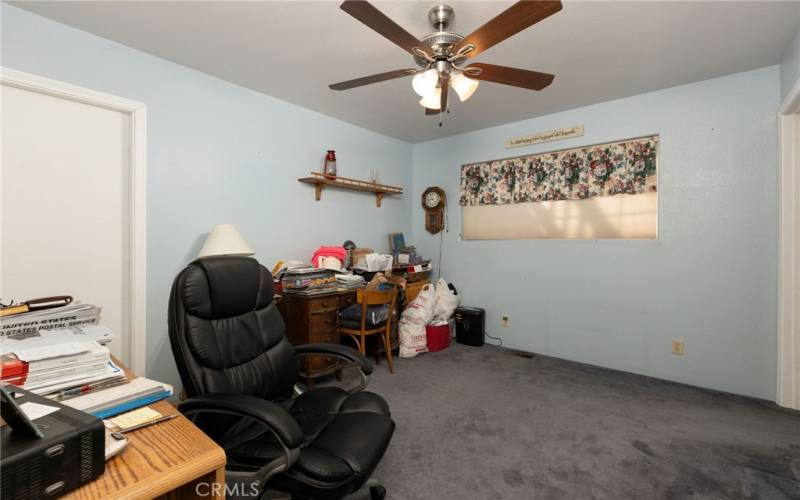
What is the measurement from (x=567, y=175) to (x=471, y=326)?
1.86 meters

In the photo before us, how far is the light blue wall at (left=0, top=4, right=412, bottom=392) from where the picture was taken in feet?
6.95

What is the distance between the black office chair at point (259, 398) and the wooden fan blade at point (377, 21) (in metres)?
1.17

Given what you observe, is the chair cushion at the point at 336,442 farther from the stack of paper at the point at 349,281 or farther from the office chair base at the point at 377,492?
the stack of paper at the point at 349,281

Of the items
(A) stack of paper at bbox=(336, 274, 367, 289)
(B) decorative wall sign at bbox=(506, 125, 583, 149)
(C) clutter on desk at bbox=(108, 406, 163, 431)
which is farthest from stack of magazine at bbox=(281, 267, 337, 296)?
(B) decorative wall sign at bbox=(506, 125, 583, 149)

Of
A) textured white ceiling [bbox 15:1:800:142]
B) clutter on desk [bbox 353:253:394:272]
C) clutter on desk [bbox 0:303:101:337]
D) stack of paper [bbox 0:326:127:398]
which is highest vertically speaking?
textured white ceiling [bbox 15:1:800:142]

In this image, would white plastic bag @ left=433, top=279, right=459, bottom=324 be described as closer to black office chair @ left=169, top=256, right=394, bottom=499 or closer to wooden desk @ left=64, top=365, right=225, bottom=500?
black office chair @ left=169, top=256, right=394, bottom=499

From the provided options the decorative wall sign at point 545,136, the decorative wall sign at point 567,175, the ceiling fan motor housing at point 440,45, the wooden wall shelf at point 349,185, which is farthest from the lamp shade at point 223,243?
the decorative wall sign at point 545,136

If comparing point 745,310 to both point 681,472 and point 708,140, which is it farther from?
point 681,472

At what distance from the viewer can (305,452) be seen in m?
1.25

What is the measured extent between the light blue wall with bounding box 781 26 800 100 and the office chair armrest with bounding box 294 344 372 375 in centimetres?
298

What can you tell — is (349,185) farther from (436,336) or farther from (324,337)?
(436,336)

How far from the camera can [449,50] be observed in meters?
1.73

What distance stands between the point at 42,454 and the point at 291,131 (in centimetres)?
305

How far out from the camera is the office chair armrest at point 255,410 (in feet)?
3.54
